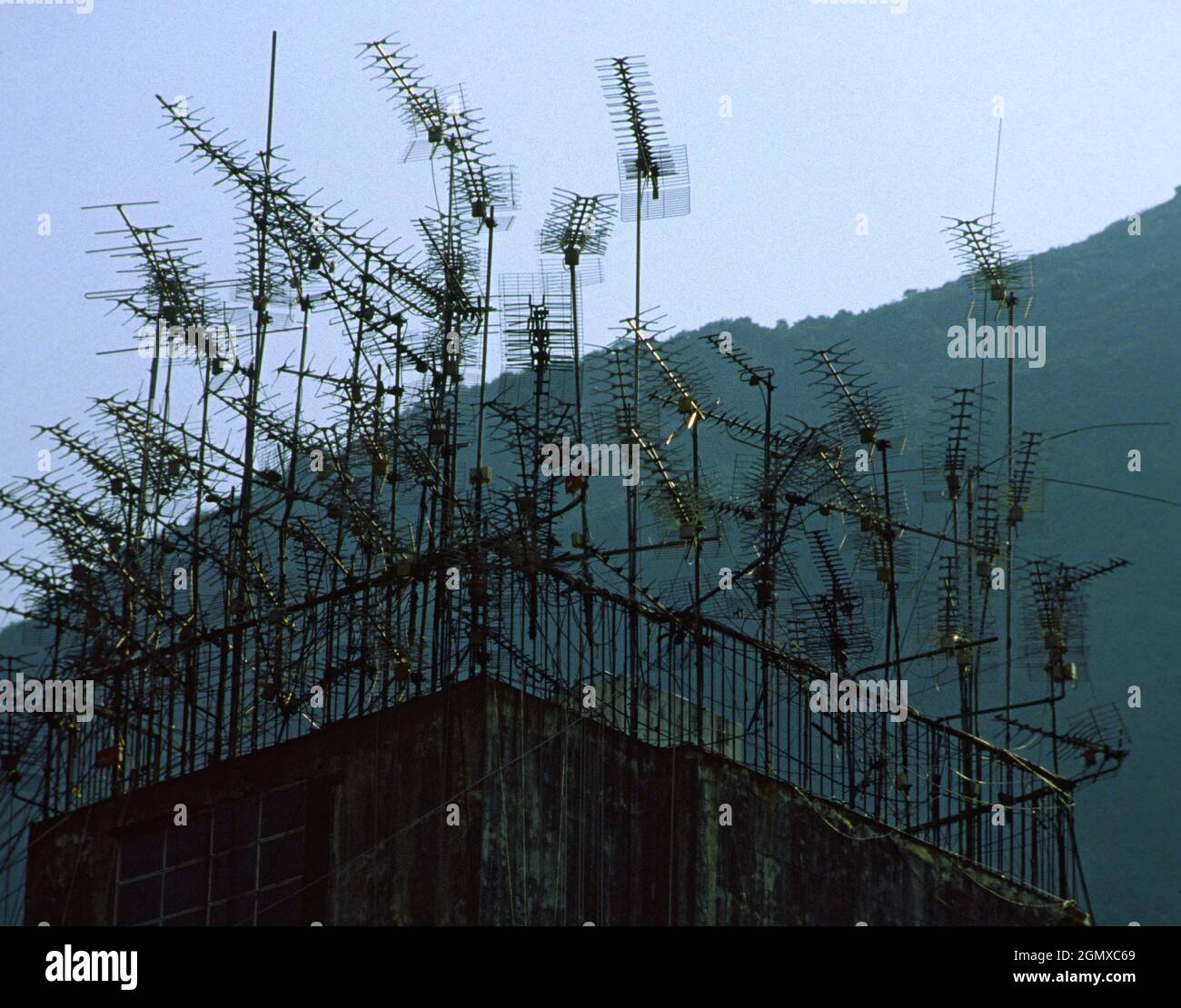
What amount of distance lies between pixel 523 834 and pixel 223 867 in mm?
2525

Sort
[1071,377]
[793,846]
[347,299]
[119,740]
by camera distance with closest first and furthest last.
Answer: [793,846] → [119,740] → [347,299] → [1071,377]

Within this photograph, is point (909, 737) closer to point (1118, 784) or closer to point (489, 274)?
point (489, 274)

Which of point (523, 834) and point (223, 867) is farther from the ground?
point (523, 834)

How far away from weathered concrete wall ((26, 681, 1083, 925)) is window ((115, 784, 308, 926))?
0.44 feet

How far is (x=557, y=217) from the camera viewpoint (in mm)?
16125

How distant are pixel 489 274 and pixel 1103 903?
137ft

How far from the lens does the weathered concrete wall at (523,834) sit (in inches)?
478

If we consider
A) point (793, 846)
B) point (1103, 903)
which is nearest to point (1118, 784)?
point (1103, 903)

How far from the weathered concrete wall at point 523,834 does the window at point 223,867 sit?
0.44 ft

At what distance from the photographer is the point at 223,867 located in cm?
1315

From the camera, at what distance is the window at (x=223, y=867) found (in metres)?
12.8

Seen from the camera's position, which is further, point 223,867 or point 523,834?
point 223,867

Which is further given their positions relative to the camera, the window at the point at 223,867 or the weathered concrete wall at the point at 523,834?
the window at the point at 223,867

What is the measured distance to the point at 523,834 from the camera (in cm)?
1226
